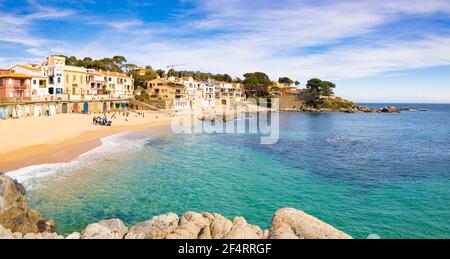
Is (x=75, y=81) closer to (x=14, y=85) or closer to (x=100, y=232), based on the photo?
(x=14, y=85)

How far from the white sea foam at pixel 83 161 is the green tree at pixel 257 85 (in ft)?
375

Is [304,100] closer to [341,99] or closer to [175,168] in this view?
[341,99]

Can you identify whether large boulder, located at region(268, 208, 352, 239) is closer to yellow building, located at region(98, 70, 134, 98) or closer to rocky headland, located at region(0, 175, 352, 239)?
rocky headland, located at region(0, 175, 352, 239)

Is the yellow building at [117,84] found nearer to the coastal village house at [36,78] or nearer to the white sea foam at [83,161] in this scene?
the coastal village house at [36,78]

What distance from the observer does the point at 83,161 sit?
103ft

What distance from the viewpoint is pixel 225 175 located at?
1122 inches

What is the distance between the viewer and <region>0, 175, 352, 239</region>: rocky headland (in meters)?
10.4

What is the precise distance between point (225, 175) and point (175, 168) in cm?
553

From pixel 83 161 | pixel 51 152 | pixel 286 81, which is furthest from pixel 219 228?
pixel 286 81

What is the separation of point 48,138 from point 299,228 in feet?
121

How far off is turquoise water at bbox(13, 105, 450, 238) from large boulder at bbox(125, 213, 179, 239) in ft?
11.9

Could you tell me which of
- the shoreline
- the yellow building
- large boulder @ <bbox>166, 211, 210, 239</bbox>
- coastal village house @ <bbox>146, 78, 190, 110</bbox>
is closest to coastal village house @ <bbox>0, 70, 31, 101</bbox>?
the shoreline

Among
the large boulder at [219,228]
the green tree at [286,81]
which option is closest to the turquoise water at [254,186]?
the large boulder at [219,228]
